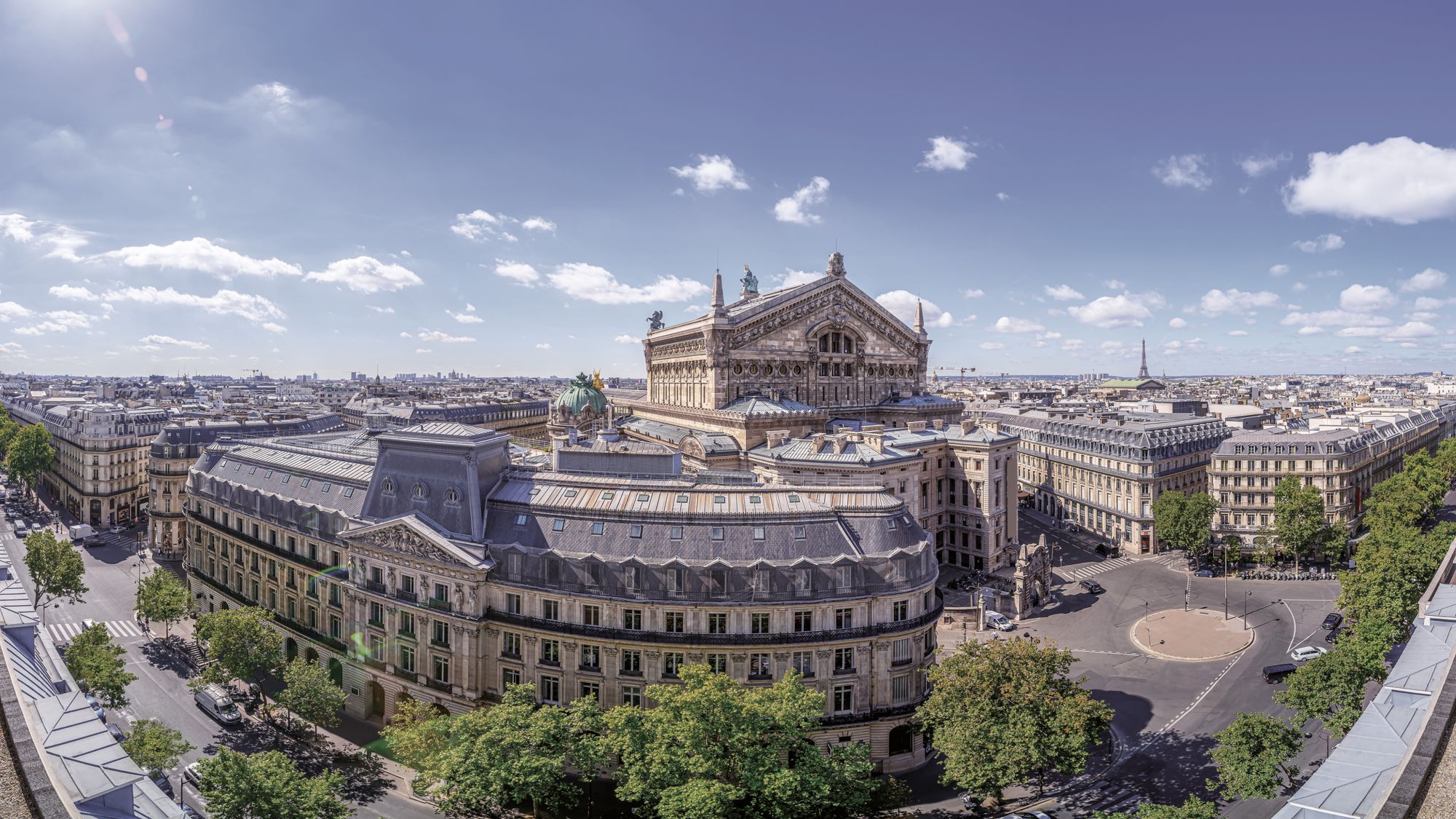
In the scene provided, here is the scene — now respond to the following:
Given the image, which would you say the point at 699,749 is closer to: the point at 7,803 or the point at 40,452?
the point at 7,803

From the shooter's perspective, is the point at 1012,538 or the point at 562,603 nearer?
the point at 562,603

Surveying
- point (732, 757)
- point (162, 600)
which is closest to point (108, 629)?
point (162, 600)

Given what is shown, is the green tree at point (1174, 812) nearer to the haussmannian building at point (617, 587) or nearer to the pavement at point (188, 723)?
the haussmannian building at point (617, 587)

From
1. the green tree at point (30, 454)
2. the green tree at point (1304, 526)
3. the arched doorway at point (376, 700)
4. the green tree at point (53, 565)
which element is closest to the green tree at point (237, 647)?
the arched doorway at point (376, 700)

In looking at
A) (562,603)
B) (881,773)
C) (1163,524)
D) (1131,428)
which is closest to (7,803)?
(562,603)

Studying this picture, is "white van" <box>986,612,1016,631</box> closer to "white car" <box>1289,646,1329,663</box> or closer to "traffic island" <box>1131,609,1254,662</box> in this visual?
"traffic island" <box>1131,609,1254,662</box>

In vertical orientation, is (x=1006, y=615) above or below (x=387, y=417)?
below
